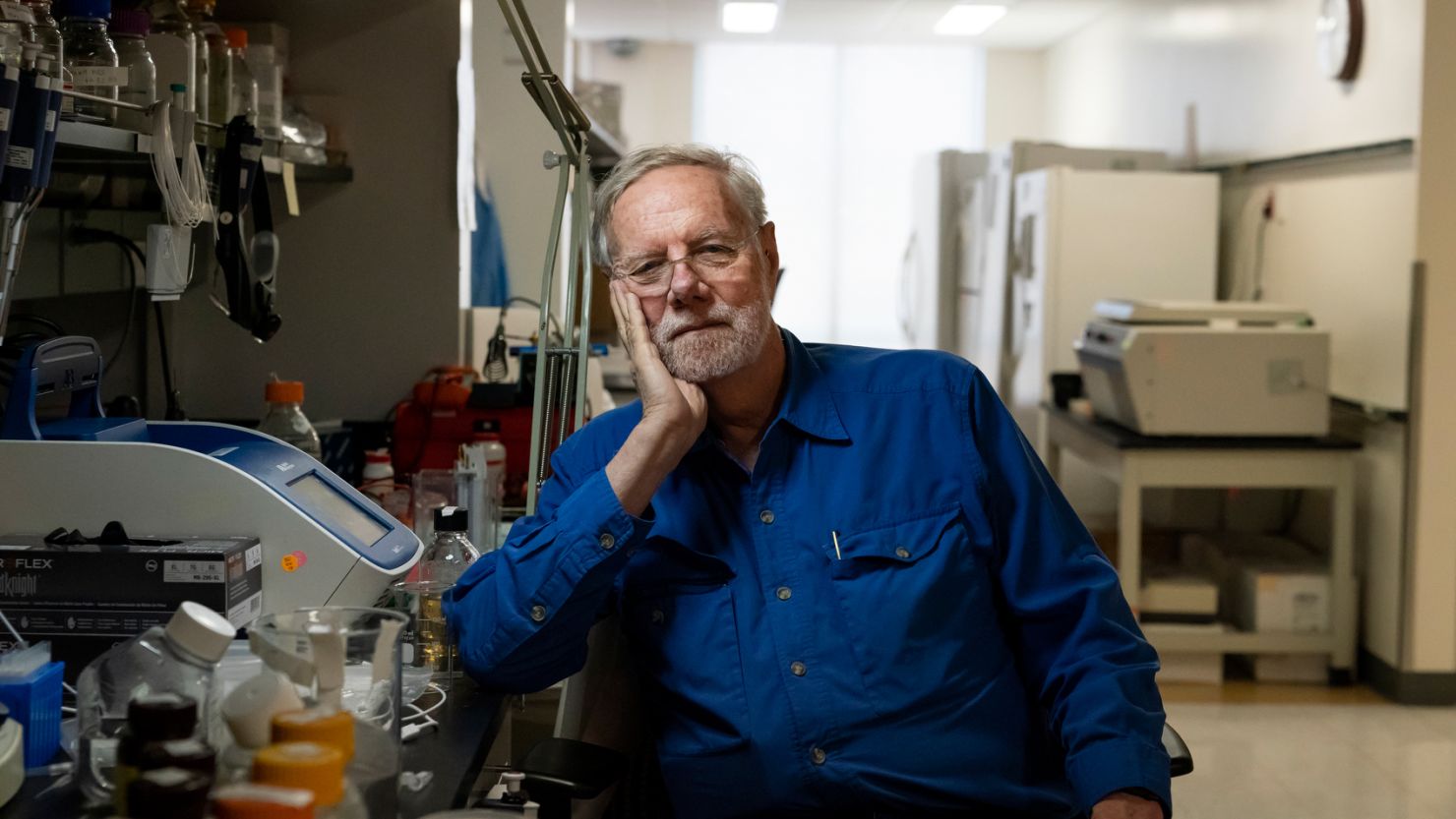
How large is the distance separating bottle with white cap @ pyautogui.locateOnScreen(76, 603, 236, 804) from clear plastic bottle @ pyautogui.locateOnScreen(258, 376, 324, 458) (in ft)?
3.20

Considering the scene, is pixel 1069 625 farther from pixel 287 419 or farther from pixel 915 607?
pixel 287 419

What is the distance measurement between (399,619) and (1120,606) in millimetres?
863

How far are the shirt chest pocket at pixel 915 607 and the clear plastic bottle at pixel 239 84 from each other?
49.3 inches

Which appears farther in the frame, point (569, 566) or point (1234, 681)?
point (1234, 681)

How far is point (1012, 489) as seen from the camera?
1.67 meters

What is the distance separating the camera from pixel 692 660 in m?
1.62

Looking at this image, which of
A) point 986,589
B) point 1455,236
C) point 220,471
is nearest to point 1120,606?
point 986,589

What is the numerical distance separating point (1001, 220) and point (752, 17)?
2240 mm

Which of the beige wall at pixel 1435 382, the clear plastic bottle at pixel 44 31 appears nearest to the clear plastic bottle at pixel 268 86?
the clear plastic bottle at pixel 44 31

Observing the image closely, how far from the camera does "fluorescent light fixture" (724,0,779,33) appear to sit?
7.23m

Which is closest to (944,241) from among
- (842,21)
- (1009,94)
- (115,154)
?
(842,21)

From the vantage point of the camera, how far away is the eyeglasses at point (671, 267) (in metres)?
1.73

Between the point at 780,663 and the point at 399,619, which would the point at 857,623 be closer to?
the point at 780,663

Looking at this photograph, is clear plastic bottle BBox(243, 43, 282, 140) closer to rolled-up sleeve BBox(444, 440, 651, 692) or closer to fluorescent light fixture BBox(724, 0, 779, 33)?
rolled-up sleeve BBox(444, 440, 651, 692)
